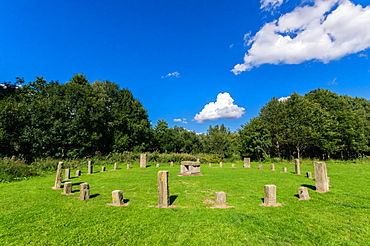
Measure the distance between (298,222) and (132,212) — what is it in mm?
5764

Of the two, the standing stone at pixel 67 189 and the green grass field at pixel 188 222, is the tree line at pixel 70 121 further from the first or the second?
the green grass field at pixel 188 222

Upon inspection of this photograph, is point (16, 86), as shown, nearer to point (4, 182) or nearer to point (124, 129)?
point (124, 129)

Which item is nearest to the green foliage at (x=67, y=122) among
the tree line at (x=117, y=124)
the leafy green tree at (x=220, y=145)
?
the tree line at (x=117, y=124)

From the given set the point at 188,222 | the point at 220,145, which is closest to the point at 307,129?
the point at 220,145

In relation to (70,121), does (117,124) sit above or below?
above

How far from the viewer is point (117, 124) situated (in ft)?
120

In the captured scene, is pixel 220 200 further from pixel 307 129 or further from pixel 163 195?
pixel 307 129

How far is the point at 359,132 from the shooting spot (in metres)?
30.6

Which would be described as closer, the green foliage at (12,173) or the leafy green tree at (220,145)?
the green foliage at (12,173)

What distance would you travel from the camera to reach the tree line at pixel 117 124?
80.3 feet

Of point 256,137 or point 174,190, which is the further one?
point 256,137

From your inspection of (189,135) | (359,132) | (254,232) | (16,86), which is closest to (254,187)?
(254,232)

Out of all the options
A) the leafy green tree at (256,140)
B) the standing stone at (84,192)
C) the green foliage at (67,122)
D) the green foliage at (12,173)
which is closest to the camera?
the standing stone at (84,192)

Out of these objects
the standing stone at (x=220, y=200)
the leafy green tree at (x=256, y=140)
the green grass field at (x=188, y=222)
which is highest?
the leafy green tree at (x=256, y=140)
